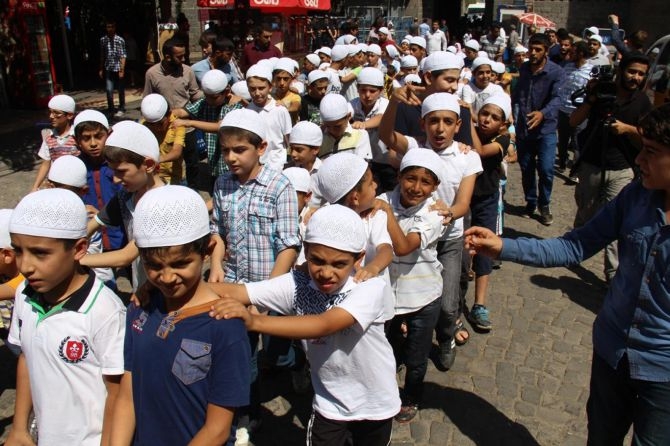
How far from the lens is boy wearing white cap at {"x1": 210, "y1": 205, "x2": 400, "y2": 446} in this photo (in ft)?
8.05

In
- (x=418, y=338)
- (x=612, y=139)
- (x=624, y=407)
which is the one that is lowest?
(x=418, y=338)

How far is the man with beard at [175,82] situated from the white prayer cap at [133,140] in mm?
4108

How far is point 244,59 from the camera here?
374 inches

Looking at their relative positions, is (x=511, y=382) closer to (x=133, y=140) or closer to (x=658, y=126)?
(x=658, y=126)

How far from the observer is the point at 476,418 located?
13.1ft

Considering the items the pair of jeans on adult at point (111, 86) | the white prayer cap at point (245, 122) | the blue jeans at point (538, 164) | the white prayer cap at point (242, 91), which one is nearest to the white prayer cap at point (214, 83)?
the white prayer cap at point (242, 91)

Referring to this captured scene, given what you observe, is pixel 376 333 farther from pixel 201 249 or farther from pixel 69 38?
pixel 69 38

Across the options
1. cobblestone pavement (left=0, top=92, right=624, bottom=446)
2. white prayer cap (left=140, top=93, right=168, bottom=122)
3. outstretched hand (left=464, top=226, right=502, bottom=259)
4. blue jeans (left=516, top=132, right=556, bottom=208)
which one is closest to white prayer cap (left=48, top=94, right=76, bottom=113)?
white prayer cap (left=140, top=93, right=168, bottom=122)

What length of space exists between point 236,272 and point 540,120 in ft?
17.4

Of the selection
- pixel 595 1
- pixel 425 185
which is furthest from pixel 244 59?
pixel 595 1

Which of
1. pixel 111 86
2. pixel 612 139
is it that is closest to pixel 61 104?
pixel 612 139

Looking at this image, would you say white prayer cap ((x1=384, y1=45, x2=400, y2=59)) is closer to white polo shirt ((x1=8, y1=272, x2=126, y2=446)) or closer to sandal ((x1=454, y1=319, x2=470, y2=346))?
sandal ((x1=454, y1=319, x2=470, y2=346))

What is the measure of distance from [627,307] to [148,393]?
2.11 metres

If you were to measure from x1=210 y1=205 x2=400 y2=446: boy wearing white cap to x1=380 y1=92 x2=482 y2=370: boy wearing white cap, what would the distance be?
1.50 m
